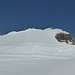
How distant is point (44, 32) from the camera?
1193 inches

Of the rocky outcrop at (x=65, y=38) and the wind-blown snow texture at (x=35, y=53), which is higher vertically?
the rocky outcrop at (x=65, y=38)

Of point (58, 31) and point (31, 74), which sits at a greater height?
point (58, 31)

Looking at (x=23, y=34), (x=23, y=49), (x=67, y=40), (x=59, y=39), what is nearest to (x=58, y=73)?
(x=23, y=49)

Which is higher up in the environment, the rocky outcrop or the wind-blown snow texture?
the rocky outcrop

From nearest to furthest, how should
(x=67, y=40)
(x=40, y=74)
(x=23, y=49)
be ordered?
(x=40, y=74) < (x=23, y=49) < (x=67, y=40)

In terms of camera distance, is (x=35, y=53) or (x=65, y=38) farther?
(x=65, y=38)

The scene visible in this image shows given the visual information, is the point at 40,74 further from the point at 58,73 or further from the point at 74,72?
the point at 74,72

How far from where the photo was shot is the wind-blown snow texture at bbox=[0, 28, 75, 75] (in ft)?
22.1

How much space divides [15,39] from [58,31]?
980 cm

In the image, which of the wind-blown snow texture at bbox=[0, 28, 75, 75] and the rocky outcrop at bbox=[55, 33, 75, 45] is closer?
the wind-blown snow texture at bbox=[0, 28, 75, 75]

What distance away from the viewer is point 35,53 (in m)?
16.0

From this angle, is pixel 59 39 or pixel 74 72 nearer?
pixel 74 72

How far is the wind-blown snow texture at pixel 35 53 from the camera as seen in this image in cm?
674

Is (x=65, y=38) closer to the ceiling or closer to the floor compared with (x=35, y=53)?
closer to the ceiling
